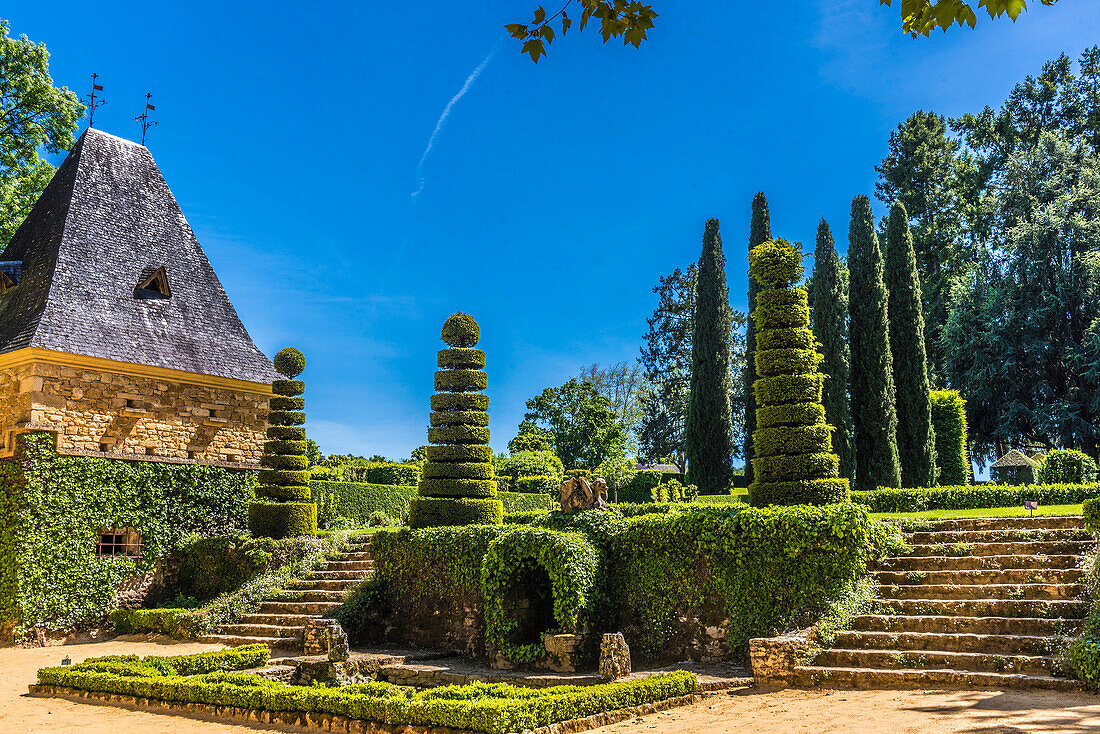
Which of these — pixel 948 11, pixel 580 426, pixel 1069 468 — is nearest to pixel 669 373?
pixel 580 426

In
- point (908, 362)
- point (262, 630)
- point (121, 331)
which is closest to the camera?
point (262, 630)

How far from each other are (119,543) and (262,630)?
518 centimetres

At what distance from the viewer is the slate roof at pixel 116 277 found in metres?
17.3

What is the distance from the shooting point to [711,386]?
27.0 meters

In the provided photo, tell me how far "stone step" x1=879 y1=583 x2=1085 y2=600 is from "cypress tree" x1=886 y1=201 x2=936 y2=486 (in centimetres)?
1389

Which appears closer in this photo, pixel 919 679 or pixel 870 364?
pixel 919 679

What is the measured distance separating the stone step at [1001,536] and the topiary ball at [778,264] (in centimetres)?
486

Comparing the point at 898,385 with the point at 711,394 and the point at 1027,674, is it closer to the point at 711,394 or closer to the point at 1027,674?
the point at 711,394

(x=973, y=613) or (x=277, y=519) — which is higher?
(x=277, y=519)

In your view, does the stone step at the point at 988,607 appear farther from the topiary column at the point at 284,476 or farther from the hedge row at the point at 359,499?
the hedge row at the point at 359,499

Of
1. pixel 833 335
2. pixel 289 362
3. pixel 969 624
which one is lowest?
pixel 969 624

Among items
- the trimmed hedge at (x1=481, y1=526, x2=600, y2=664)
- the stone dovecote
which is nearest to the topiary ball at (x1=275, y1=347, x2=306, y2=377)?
the stone dovecote

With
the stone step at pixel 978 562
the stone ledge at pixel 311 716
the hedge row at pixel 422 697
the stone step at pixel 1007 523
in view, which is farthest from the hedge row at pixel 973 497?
the stone ledge at pixel 311 716

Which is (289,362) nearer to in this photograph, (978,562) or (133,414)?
(133,414)
